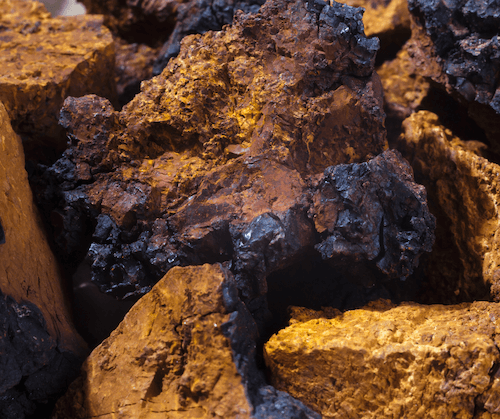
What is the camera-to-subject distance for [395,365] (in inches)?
45.1

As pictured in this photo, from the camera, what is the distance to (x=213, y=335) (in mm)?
1080

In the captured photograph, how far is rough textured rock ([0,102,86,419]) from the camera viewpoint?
118cm

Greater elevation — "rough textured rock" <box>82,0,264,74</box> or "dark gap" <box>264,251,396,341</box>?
"rough textured rock" <box>82,0,264,74</box>

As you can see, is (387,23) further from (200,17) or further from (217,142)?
(217,142)

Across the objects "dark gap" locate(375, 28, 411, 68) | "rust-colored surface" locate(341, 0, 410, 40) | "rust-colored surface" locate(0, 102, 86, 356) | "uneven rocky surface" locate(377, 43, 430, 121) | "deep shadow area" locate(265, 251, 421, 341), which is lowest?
"deep shadow area" locate(265, 251, 421, 341)

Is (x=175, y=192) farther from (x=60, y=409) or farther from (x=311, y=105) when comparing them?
(x=60, y=409)

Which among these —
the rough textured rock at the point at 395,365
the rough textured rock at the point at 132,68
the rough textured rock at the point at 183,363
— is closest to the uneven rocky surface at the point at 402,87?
the rough textured rock at the point at 395,365

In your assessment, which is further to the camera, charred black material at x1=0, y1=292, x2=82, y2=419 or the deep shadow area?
the deep shadow area

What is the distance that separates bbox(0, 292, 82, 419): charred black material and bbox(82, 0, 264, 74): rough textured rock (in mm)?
1335

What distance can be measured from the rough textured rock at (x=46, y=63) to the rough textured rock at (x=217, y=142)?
278 millimetres

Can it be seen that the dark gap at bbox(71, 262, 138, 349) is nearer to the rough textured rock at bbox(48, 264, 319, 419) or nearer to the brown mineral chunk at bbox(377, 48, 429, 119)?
the rough textured rock at bbox(48, 264, 319, 419)

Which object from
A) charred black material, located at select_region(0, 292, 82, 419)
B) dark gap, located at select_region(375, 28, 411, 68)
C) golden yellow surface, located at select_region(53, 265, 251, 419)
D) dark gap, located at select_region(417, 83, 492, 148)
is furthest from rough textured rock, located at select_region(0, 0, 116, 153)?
dark gap, located at select_region(417, 83, 492, 148)

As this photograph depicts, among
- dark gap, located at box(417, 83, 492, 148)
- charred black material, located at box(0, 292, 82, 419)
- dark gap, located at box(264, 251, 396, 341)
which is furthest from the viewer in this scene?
dark gap, located at box(417, 83, 492, 148)

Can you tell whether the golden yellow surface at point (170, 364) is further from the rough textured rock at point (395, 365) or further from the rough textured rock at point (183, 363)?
the rough textured rock at point (395, 365)
